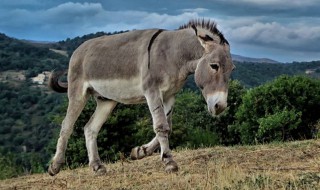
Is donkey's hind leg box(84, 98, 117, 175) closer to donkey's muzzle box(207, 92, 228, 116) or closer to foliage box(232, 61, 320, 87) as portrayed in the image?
donkey's muzzle box(207, 92, 228, 116)

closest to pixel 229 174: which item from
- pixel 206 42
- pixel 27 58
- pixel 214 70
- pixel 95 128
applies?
pixel 214 70

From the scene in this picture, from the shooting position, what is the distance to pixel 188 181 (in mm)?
8047

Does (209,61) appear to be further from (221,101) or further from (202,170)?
(202,170)

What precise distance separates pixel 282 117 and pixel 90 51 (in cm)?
1477

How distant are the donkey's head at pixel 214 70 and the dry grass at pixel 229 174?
101 centimetres

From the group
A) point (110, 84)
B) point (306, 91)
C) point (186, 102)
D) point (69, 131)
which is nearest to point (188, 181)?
point (110, 84)

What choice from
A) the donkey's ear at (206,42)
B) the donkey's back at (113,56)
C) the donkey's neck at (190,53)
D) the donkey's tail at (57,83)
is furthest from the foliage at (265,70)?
the donkey's ear at (206,42)

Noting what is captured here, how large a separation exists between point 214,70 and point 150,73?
1.18 m

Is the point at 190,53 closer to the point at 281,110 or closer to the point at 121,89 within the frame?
the point at 121,89

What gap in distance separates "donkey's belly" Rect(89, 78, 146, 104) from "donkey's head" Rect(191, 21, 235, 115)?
1.31 meters

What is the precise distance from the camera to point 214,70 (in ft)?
29.3

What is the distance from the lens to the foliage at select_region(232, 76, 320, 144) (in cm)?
2448

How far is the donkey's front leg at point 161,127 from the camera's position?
9.32m

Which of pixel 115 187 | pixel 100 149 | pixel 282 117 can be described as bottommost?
pixel 100 149
